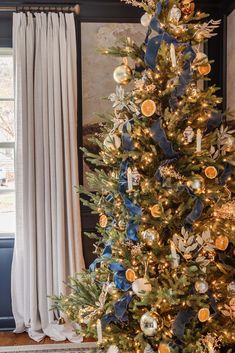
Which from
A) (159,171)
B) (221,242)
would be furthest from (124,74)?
(221,242)

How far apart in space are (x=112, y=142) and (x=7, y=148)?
5.36 ft

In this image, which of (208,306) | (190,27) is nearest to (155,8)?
(190,27)

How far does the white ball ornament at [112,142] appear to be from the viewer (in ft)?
5.91

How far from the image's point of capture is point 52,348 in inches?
105

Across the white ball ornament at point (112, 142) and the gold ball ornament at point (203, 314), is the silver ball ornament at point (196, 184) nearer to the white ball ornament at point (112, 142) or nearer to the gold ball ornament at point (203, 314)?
the white ball ornament at point (112, 142)

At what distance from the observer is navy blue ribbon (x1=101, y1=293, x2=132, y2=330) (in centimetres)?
174

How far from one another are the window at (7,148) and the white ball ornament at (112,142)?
1531mm

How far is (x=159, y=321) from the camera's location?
1667 millimetres

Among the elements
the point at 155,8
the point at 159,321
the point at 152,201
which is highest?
the point at 155,8

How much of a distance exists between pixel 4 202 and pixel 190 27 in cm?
227

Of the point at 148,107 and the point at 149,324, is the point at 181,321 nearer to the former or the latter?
the point at 149,324

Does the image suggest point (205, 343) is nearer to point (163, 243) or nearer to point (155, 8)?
point (163, 243)

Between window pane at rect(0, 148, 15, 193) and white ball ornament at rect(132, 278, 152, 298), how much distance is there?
187 cm

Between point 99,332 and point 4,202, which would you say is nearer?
point 99,332
